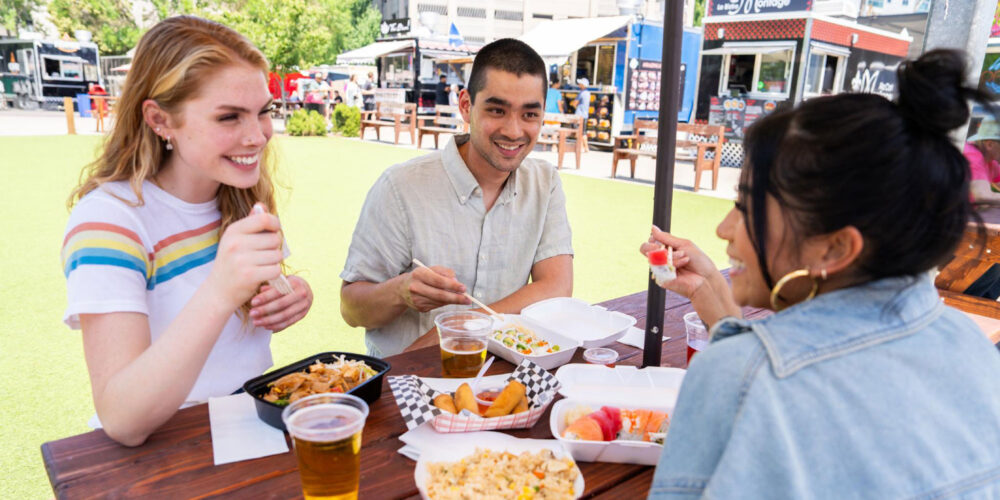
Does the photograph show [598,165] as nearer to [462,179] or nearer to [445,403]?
[462,179]

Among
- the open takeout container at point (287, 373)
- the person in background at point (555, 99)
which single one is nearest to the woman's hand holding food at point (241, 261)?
the open takeout container at point (287, 373)

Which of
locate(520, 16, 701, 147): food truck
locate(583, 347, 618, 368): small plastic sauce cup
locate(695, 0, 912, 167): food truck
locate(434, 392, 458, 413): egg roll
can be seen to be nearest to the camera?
locate(434, 392, 458, 413): egg roll

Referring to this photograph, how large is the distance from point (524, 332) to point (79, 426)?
2.45 m

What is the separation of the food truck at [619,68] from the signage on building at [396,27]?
16.5 m

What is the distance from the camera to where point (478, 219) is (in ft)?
8.80

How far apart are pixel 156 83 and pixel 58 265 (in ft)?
15.7

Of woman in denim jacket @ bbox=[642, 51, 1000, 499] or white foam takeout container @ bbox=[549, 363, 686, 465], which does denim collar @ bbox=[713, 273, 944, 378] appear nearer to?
woman in denim jacket @ bbox=[642, 51, 1000, 499]

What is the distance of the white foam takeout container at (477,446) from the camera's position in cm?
129

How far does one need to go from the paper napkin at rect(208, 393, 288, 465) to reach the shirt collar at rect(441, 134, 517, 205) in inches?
53.2

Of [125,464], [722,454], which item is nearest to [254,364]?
[125,464]

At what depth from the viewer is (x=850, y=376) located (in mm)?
825

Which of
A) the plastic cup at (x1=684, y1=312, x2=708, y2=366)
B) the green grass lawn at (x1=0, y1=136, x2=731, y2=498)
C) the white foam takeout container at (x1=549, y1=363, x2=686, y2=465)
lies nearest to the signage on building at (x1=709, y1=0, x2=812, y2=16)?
the green grass lawn at (x1=0, y1=136, x2=731, y2=498)

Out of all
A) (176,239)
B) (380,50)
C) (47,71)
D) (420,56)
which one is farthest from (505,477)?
(47,71)

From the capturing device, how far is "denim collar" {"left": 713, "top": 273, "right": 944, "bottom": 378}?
0.83 m
